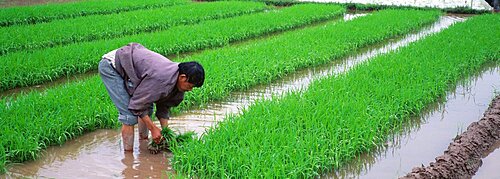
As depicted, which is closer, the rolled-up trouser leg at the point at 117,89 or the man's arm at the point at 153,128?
the man's arm at the point at 153,128

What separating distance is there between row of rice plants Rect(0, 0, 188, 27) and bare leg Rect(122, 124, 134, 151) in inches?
343

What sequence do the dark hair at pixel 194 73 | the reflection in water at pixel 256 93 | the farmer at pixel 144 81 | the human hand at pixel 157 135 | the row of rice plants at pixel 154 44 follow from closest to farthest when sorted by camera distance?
the dark hair at pixel 194 73
the farmer at pixel 144 81
the human hand at pixel 157 135
the reflection in water at pixel 256 93
the row of rice plants at pixel 154 44

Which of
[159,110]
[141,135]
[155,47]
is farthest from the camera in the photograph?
[155,47]

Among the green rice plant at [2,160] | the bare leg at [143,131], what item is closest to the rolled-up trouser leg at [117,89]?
the bare leg at [143,131]

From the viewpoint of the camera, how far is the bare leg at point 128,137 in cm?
469

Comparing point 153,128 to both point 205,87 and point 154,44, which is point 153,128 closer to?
point 205,87

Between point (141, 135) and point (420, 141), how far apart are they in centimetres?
255

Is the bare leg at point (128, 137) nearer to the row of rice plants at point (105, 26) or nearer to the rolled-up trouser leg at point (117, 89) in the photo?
the rolled-up trouser leg at point (117, 89)

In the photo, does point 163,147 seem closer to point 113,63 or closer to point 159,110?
point 159,110

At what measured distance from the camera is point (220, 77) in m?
7.15

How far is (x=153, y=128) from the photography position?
443 centimetres

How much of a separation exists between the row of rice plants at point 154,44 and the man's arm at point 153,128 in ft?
11.3

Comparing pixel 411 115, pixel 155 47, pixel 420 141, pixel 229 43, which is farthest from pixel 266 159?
pixel 229 43

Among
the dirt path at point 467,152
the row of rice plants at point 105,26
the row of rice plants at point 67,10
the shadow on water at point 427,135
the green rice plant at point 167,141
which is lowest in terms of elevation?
the shadow on water at point 427,135
